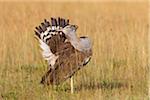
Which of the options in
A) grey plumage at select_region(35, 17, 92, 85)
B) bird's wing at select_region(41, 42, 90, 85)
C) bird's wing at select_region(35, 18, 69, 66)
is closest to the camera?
grey plumage at select_region(35, 17, 92, 85)

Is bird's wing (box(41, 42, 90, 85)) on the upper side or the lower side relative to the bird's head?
lower

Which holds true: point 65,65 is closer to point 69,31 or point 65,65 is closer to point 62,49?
point 62,49

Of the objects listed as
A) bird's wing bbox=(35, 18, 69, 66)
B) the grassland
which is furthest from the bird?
the grassland

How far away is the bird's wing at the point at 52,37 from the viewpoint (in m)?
8.04

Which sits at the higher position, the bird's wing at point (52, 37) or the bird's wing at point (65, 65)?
the bird's wing at point (52, 37)

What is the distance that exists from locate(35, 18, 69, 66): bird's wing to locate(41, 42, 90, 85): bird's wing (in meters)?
0.11

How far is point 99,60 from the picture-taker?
32.3ft

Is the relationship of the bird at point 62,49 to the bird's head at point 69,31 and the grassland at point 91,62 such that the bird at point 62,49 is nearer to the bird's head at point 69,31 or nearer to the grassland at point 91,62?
the bird's head at point 69,31

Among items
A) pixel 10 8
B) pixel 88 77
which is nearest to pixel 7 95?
pixel 88 77

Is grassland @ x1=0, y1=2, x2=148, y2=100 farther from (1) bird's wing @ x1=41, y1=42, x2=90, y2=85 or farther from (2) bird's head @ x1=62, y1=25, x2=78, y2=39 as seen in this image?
(2) bird's head @ x1=62, y1=25, x2=78, y2=39

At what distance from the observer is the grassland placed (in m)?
8.07

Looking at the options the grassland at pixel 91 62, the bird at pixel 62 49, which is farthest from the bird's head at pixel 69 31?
the grassland at pixel 91 62

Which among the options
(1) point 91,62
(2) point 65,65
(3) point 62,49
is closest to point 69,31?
(3) point 62,49

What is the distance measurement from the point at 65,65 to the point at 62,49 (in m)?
0.25
